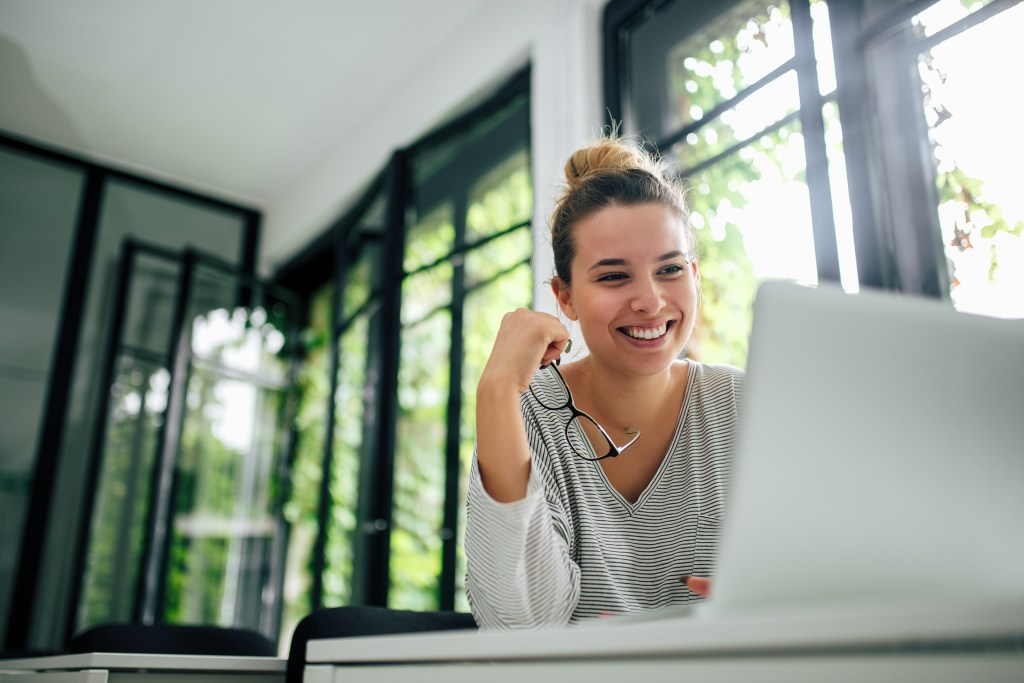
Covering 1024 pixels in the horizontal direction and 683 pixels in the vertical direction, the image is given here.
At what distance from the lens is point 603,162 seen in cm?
149

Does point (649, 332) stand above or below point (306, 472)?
below

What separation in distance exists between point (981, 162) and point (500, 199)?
170 cm

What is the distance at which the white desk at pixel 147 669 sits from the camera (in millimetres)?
1107

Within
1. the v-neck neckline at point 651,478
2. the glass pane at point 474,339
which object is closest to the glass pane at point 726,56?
the glass pane at point 474,339

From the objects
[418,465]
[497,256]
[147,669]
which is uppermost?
[497,256]

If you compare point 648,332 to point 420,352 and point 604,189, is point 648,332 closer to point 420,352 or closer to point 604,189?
point 604,189

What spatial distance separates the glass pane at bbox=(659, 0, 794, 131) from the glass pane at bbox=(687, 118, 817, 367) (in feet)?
0.66

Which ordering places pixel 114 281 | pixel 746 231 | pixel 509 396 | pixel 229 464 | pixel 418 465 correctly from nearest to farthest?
pixel 509 396, pixel 746 231, pixel 418 465, pixel 229 464, pixel 114 281

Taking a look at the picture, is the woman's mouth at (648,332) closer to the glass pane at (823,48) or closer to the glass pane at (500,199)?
the glass pane at (823,48)

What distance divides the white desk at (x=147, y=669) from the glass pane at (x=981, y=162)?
1.44 m

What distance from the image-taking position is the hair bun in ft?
4.83

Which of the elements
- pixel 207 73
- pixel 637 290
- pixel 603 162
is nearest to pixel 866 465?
pixel 637 290

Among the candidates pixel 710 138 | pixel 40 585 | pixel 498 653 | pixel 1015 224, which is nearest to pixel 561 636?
pixel 498 653

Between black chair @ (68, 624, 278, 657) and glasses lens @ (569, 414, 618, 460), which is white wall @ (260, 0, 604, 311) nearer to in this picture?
glasses lens @ (569, 414, 618, 460)
